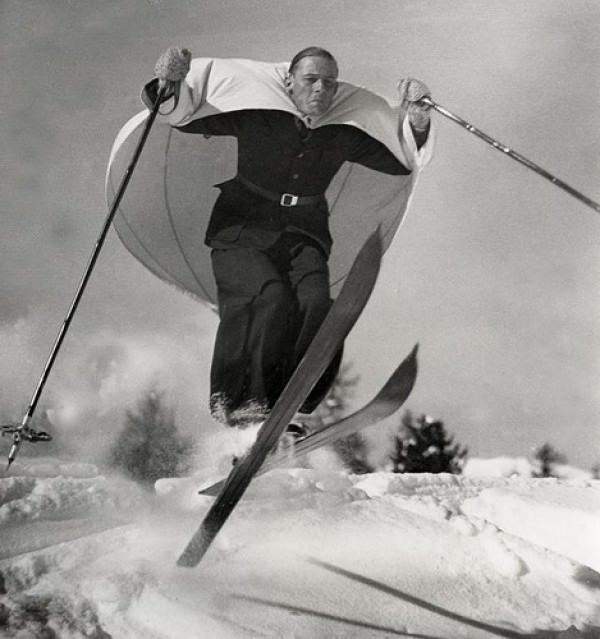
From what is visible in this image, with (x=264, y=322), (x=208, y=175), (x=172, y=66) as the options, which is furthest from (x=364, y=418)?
(x=172, y=66)

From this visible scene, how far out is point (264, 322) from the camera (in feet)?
6.28

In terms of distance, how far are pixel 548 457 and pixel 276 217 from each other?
92 cm

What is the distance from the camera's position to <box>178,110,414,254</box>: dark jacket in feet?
6.53

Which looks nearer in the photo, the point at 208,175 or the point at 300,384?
the point at 300,384

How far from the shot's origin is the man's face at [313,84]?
77.4 inches

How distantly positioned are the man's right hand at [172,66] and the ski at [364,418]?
3.03 feet

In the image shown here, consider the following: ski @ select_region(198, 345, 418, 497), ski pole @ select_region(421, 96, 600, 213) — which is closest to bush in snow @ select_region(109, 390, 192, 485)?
ski @ select_region(198, 345, 418, 497)

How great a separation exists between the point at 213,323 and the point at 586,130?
108 cm

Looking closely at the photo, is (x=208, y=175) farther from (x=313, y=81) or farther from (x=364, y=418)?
(x=364, y=418)

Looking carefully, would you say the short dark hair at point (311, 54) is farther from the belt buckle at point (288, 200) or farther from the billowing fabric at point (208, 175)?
the belt buckle at point (288, 200)

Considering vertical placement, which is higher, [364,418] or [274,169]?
[274,169]

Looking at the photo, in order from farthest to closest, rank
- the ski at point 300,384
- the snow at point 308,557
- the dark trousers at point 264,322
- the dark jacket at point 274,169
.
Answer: the dark jacket at point 274,169 → the dark trousers at point 264,322 → the ski at point 300,384 → the snow at point 308,557

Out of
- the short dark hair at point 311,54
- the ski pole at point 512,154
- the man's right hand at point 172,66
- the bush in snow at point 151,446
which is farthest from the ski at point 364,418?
the man's right hand at point 172,66

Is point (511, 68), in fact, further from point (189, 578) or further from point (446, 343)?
point (189, 578)
